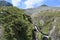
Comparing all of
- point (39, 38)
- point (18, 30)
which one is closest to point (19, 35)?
point (18, 30)

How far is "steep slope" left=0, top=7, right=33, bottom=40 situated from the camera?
51.6ft

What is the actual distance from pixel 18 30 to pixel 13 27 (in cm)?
67

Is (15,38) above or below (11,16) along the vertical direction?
below

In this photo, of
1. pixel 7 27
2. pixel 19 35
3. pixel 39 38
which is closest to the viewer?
pixel 7 27

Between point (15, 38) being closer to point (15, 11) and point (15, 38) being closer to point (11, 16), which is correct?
point (11, 16)

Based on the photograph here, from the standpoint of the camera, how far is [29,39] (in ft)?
57.4

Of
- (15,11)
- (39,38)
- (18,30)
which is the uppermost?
(15,11)

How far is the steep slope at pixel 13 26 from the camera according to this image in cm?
1573

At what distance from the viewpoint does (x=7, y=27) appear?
15766mm

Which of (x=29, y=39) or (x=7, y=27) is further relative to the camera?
(x=29, y=39)

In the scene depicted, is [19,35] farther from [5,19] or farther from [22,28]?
[5,19]

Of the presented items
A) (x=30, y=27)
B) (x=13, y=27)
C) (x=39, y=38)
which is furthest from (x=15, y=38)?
(x=39, y=38)

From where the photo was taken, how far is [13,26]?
16.0 m

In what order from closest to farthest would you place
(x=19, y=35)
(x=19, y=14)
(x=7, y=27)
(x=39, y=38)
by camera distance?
(x=7, y=27)
(x=19, y=35)
(x=19, y=14)
(x=39, y=38)
